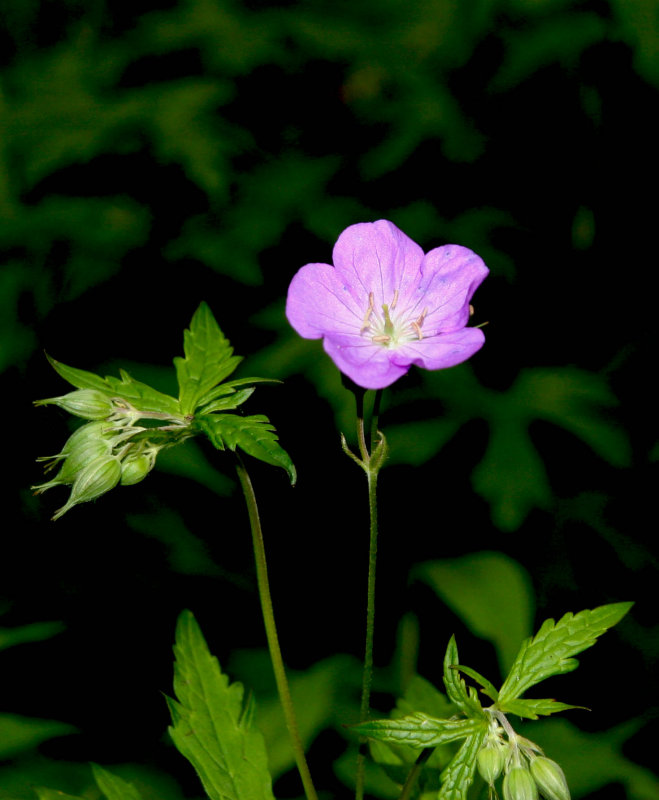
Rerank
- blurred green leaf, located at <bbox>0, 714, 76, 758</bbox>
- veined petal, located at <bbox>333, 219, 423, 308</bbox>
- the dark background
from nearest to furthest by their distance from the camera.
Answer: veined petal, located at <bbox>333, 219, 423, 308</bbox> < blurred green leaf, located at <bbox>0, 714, 76, 758</bbox> < the dark background

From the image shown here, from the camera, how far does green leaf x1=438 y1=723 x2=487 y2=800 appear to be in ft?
3.31

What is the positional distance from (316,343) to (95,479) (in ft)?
2.70

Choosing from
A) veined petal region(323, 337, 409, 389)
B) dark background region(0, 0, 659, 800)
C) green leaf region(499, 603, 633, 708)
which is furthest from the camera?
dark background region(0, 0, 659, 800)

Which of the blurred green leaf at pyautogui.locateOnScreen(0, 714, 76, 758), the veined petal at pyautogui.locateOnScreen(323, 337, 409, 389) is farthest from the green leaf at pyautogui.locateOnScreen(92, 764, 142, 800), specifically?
the veined petal at pyautogui.locateOnScreen(323, 337, 409, 389)

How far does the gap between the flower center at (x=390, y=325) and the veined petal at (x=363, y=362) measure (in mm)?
37

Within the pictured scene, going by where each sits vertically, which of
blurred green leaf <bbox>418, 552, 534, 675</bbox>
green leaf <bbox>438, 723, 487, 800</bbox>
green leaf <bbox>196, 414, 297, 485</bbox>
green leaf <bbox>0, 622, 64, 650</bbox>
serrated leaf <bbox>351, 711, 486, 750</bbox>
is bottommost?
blurred green leaf <bbox>418, 552, 534, 675</bbox>

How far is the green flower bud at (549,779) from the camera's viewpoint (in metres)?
1.01

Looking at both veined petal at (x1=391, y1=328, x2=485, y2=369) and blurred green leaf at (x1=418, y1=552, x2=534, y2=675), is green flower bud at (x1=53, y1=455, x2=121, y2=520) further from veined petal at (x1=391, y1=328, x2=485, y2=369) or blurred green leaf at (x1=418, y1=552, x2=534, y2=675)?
blurred green leaf at (x1=418, y1=552, x2=534, y2=675)

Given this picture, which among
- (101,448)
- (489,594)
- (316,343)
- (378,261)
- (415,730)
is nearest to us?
(415,730)

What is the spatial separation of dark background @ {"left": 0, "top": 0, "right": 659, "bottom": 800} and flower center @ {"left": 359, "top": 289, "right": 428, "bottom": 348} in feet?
1.84

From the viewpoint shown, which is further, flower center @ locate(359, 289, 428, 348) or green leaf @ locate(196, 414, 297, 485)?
flower center @ locate(359, 289, 428, 348)

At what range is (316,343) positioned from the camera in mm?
1803

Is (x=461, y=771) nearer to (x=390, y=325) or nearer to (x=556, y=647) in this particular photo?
(x=556, y=647)

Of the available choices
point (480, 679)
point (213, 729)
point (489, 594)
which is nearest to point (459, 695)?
point (480, 679)
